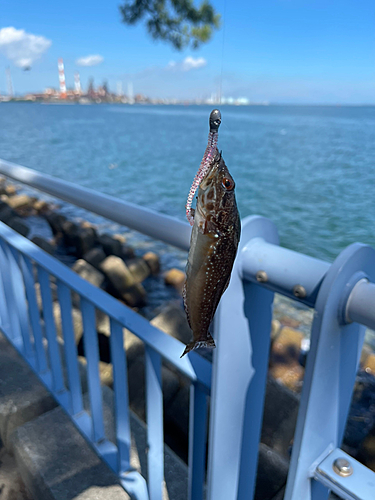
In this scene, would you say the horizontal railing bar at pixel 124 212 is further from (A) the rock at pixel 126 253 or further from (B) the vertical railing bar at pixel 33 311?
(A) the rock at pixel 126 253

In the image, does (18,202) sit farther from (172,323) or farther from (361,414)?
(361,414)

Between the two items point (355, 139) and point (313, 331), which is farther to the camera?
point (355, 139)

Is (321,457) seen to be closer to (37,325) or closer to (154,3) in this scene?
(37,325)

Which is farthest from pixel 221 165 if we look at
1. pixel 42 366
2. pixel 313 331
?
pixel 42 366

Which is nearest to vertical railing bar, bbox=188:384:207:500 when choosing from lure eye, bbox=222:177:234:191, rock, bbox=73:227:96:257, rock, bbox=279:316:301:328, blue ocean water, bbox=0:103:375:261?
lure eye, bbox=222:177:234:191

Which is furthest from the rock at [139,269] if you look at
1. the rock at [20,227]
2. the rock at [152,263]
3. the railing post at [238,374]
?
the railing post at [238,374]

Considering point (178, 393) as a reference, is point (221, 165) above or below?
above
